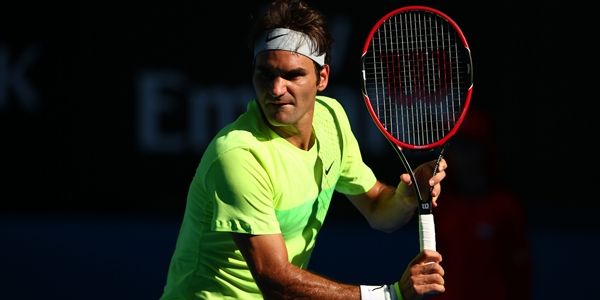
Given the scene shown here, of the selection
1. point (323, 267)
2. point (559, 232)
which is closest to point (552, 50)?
point (559, 232)

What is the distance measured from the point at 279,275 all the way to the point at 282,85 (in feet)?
1.83

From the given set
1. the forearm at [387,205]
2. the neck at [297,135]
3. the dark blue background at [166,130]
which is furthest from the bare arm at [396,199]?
the dark blue background at [166,130]

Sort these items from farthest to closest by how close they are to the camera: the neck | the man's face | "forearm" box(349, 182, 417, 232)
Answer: "forearm" box(349, 182, 417, 232) < the neck < the man's face

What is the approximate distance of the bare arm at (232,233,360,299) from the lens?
399cm

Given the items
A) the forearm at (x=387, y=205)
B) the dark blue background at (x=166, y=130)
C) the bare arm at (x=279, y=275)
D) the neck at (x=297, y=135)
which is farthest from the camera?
the dark blue background at (x=166, y=130)

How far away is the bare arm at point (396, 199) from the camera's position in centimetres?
428

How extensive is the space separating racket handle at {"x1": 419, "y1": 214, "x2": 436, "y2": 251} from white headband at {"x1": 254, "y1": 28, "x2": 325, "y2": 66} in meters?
0.60

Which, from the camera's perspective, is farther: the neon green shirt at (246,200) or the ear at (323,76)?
the ear at (323,76)

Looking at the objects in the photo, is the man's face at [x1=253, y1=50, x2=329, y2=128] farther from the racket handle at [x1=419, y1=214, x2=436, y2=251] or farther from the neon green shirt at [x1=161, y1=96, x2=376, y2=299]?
the racket handle at [x1=419, y1=214, x2=436, y2=251]

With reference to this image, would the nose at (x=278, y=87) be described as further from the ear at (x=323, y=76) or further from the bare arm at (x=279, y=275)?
the bare arm at (x=279, y=275)

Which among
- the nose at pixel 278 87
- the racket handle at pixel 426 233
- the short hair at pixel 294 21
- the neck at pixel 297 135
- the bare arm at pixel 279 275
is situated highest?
the short hair at pixel 294 21

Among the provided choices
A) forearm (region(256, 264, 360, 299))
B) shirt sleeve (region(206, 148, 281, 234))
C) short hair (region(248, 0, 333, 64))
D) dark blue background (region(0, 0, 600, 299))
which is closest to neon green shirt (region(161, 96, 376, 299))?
shirt sleeve (region(206, 148, 281, 234))

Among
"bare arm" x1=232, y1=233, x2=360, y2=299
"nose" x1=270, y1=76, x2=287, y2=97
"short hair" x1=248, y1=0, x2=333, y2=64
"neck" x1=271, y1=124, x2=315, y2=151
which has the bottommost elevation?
"bare arm" x1=232, y1=233, x2=360, y2=299

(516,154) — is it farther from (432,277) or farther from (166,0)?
(432,277)
